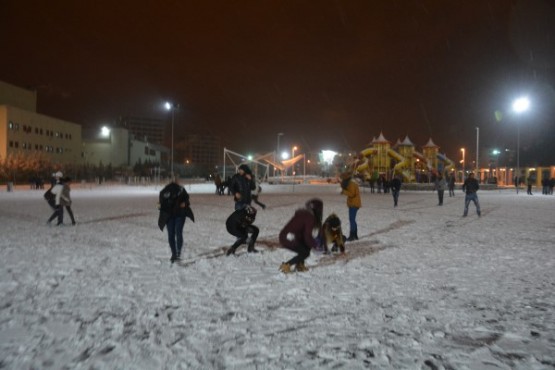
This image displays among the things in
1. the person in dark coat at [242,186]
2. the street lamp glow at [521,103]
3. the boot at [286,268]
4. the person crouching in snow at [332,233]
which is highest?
the street lamp glow at [521,103]

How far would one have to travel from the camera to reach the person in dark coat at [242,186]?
8.98 m

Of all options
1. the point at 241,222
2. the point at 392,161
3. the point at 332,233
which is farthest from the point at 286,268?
the point at 392,161

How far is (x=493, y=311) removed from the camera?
211 inches

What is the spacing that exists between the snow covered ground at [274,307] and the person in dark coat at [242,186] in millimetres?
1066

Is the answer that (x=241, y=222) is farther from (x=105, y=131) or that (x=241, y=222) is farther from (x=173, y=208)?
(x=105, y=131)

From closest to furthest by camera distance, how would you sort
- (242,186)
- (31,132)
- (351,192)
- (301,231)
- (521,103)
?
(301,231)
(242,186)
(351,192)
(521,103)
(31,132)

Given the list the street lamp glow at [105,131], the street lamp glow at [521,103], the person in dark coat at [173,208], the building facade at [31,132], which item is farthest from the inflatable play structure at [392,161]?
the street lamp glow at [105,131]

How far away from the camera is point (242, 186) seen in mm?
9102

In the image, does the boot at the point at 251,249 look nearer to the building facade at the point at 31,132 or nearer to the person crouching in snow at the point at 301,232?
the person crouching in snow at the point at 301,232

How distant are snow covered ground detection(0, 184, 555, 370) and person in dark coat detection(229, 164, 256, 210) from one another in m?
1.07

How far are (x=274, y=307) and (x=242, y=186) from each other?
12.9ft

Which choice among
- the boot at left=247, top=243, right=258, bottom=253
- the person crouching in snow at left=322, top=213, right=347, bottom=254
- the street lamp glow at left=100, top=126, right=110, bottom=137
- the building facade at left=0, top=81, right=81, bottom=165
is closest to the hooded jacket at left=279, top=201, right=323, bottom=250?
the person crouching in snow at left=322, top=213, right=347, bottom=254

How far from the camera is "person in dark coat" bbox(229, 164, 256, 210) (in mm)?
8977

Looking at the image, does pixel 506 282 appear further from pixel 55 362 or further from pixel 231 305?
pixel 55 362
